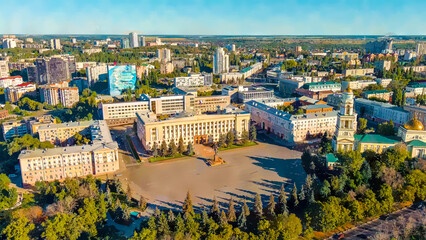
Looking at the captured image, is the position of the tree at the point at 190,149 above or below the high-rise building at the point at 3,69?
below

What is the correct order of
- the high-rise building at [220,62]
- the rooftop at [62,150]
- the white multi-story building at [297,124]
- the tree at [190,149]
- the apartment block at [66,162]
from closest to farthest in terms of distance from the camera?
the apartment block at [66,162], the rooftop at [62,150], the tree at [190,149], the white multi-story building at [297,124], the high-rise building at [220,62]

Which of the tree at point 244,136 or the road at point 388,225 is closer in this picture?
the road at point 388,225

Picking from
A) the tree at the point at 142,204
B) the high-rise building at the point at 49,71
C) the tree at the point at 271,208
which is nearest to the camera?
the tree at the point at 271,208

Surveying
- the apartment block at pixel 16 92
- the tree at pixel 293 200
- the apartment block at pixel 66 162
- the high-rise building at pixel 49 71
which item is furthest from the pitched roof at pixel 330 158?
the high-rise building at pixel 49 71

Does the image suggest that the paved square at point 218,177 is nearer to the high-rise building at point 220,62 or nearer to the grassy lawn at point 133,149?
the grassy lawn at point 133,149

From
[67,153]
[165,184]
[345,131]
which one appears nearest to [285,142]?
[345,131]

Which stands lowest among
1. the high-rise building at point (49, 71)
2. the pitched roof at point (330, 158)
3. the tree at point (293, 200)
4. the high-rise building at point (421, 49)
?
the tree at point (293, 200)

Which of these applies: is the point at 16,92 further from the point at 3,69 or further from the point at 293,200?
the point at 293,200
